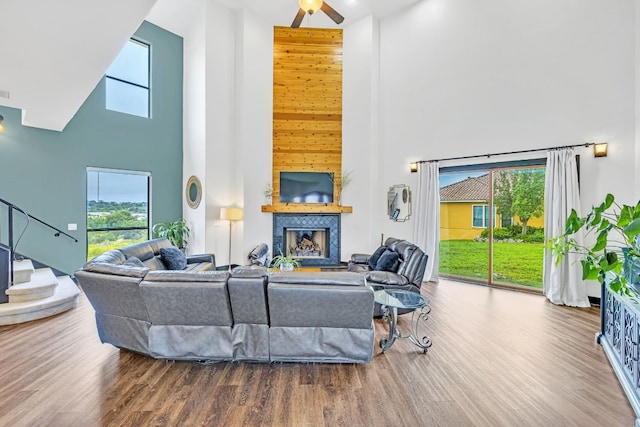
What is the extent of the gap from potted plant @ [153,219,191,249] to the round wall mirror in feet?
1.75

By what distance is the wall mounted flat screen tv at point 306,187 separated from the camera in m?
7.33

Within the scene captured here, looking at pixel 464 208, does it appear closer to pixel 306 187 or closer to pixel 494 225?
pixel 494 225

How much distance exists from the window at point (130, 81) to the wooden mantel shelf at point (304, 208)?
3.59m

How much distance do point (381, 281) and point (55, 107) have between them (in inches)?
208

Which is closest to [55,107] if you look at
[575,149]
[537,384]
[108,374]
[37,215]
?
[37,215]

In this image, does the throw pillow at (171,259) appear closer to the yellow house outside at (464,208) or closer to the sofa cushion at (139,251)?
the sofa cushion at (139,251)

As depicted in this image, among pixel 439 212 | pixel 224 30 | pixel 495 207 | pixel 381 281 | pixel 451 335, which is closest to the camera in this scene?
pixel 451 335

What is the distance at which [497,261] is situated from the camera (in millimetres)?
5945

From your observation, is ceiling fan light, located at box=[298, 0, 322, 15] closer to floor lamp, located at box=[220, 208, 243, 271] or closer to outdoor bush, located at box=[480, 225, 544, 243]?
floor lamp, located at box=[220, 208, 243, 271]

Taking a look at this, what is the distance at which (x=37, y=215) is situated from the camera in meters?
5.61

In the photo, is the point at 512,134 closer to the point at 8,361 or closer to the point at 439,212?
the point at 439,212

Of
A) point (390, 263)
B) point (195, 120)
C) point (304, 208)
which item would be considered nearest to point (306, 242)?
point (304, 208)

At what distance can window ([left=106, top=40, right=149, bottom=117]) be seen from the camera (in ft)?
21.5

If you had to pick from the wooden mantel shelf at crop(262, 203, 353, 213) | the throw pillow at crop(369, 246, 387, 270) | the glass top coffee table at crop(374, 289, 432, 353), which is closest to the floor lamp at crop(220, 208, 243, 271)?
the wooden mantel shelf at crop(262, 203, 353, 213)
